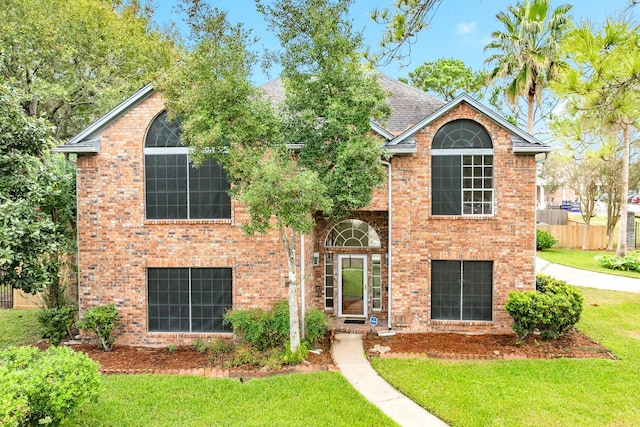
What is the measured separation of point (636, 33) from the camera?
18.3 feet

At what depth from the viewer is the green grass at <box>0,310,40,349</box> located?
11.0m

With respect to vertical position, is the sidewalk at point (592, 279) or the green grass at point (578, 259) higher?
the green grass at point (578, 259)

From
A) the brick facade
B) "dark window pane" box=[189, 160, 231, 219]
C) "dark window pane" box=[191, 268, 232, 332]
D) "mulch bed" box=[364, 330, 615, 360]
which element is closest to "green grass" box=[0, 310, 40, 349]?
the brick facade

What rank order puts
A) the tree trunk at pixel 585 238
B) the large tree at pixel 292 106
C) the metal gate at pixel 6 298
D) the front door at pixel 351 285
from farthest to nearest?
the tree trunk at pixel 585 238, the metal gate at pixel 6 298, the front door at pixel 351 285, the large tree at pixel 292 106

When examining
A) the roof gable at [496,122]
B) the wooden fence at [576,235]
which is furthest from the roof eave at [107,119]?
the wooden fence at [576,235]

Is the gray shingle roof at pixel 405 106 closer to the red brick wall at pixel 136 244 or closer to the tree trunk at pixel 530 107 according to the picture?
the red brick wall at pixel 136 244

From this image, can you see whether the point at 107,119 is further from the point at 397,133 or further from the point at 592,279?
the point at 592,279

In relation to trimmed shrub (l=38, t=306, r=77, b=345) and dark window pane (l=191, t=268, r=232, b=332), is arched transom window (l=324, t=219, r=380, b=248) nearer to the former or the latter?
dark window pane (l=191, t=268, r=232, b=332)

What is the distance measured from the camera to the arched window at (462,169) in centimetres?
1088

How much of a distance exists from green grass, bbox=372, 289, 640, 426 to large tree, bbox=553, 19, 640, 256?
5259 mm

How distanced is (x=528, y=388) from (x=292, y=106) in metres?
7.84

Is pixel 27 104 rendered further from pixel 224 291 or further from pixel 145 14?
pixel 224 291

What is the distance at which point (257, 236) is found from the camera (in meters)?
10.5

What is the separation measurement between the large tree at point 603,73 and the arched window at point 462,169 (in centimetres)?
391
